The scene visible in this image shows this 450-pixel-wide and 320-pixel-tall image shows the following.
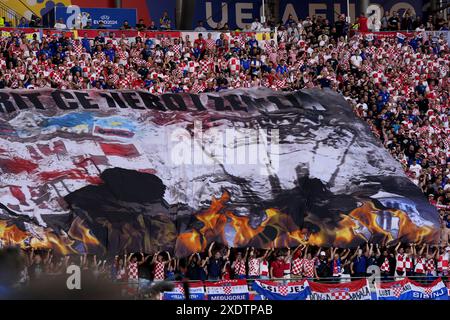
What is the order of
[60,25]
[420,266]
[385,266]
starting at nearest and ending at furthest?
1. [385,266]
2. [420,266]
3. [60,25]

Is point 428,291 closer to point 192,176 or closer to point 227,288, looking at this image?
point 227,288

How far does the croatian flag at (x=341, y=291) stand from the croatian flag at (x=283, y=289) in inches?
7.5

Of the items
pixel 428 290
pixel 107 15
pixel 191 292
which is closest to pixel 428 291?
pixel 428 290

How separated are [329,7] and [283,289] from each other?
29.9m

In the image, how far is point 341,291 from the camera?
2241 cm

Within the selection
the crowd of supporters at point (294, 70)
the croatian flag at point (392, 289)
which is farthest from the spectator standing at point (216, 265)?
the crowd of supporters at point (294, 70)

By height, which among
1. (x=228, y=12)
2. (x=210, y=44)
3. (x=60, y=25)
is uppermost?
(x=228, y=12)

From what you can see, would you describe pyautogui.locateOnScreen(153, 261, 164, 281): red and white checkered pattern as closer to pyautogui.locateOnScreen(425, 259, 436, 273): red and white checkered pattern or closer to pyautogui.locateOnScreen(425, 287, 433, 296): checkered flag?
pyautogui.locateOnScreen(425, 287, 433, 296): checkered flag

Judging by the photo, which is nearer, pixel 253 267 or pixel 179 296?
pixel 179 296

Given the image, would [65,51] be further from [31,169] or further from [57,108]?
[31,169]

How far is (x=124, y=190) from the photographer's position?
28312mm

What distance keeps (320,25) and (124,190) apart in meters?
14.7

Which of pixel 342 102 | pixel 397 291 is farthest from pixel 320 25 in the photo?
pixel 397 291

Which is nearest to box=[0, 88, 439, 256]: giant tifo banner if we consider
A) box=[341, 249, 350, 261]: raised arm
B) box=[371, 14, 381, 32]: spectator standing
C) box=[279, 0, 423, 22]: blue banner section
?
box=[341, 249, 350, 261]: raised arm
